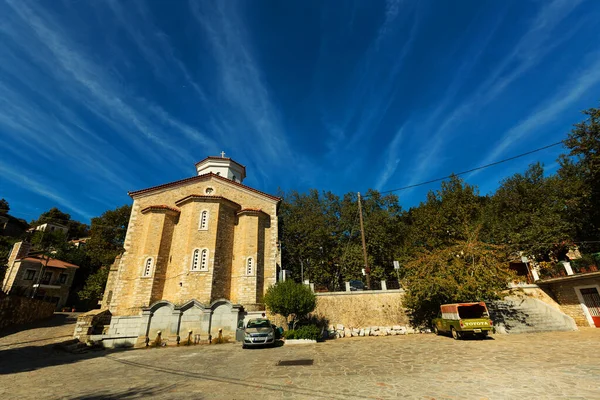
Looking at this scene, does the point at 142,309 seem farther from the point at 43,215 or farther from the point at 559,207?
the point at 43,215

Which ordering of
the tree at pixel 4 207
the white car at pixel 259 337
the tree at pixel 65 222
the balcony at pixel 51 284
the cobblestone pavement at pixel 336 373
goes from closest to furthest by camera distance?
the cobblestone pavement at pixel 336 373, the white car at pixel 259 337, the balcony at pixel 51 284, the tree at pixel 4 207, the tree at pixel 65 222

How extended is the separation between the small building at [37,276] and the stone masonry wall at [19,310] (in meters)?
5.81

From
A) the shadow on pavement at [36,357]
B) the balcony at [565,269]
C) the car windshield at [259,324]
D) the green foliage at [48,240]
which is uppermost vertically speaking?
the green foliage at [48,240]

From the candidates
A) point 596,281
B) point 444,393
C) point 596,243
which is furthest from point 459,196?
point 444,393

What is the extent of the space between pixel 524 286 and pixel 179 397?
23.4m

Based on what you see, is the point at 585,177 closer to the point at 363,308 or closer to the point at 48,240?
the point at 363,308

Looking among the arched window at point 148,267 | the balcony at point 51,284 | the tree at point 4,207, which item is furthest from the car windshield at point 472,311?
the tree at point 4,207

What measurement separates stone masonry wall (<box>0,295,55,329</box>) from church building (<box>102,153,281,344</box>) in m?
6.23

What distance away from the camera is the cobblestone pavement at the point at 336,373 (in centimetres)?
654

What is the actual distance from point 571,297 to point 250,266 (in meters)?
Answer: 23.0

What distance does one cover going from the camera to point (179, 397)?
Answer: 22.0ft

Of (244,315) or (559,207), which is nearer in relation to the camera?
(244,315)

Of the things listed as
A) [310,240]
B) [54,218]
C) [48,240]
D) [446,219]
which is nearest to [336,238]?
[310,240]

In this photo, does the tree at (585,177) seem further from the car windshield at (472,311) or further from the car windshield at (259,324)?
the car windshield at (259,324)
